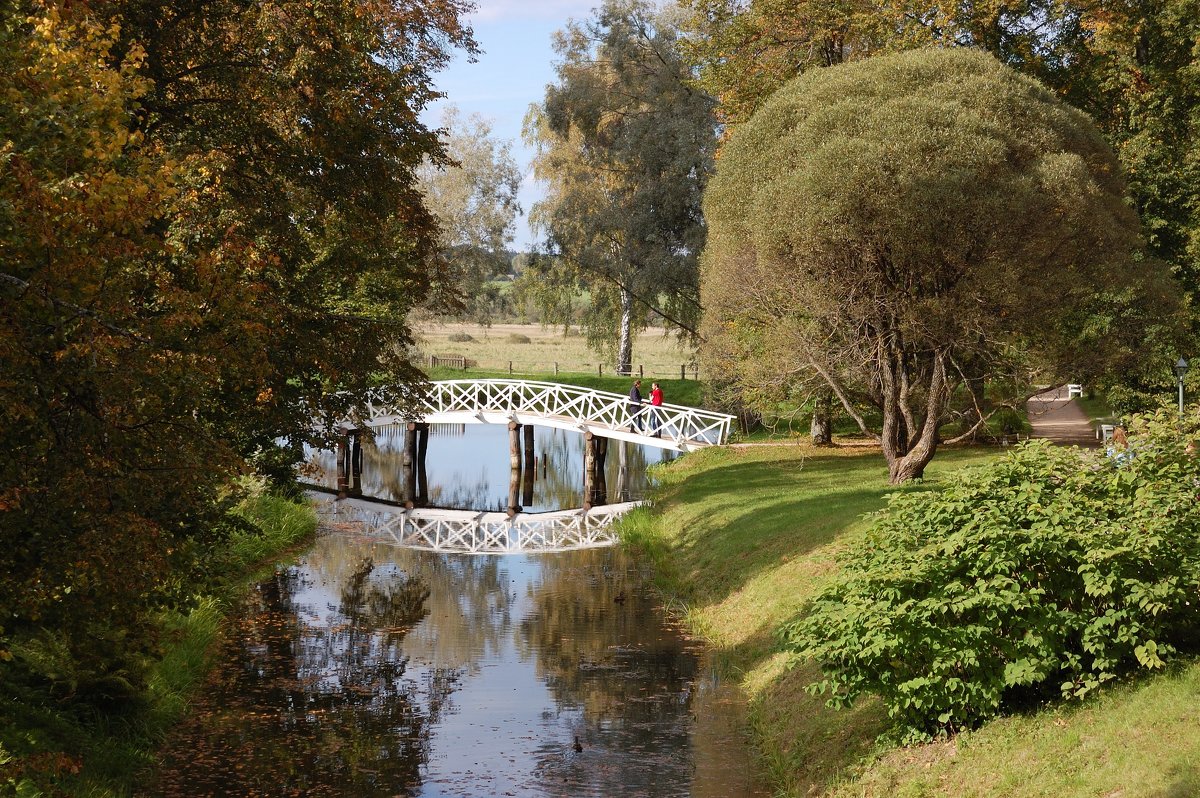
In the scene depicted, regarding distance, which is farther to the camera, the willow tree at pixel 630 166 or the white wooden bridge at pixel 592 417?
the willow tree at pixel 630 166

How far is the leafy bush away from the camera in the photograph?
342 inches

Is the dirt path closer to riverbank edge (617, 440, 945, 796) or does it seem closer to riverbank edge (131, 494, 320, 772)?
riverbank edge (617, 440, 945, 796)

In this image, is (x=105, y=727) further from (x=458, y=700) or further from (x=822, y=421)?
(x=822, y=421)

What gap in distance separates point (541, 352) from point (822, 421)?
48.9 m

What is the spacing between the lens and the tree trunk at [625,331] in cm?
4360

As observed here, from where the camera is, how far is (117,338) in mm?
7684

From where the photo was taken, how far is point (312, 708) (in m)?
13.7

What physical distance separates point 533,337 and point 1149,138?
71.7m

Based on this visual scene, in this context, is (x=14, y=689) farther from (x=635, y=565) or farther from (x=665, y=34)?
(x=665, y=34)

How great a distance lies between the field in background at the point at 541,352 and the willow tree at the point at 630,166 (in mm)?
10093

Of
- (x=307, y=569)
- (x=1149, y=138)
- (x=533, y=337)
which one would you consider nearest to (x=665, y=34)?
(x=1149, y=138)

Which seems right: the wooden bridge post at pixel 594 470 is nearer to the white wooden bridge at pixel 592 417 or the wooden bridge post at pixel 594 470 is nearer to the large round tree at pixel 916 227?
the white wooden bridge at pixel 592 417

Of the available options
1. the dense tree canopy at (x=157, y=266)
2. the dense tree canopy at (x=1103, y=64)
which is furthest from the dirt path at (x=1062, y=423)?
the dense tree canopy at (x=157, y=266)

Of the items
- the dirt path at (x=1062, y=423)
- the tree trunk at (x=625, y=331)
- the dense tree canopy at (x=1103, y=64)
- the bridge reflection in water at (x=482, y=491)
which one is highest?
the dense tree canopy at (x=1103, y=64)
